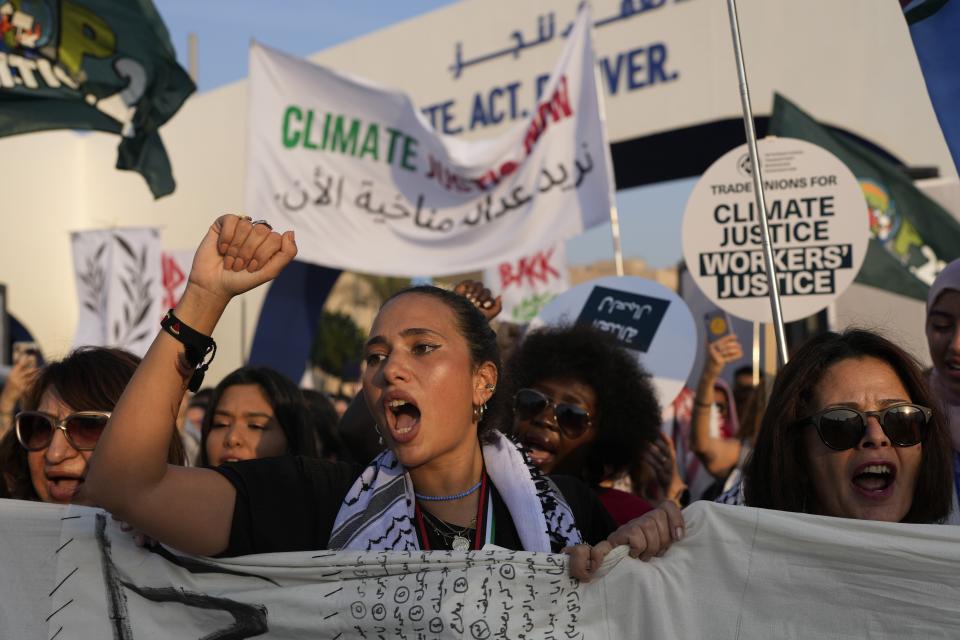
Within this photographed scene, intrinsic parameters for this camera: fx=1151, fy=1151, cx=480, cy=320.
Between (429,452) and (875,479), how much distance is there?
0.96 meters

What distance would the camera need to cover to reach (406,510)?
7.98ft

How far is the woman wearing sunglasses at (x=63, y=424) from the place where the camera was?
2.97 meters

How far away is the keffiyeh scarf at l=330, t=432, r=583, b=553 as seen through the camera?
2375 mm

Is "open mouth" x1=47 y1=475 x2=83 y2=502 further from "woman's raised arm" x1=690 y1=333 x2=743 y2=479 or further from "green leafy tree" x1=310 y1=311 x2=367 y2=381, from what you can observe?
"green leafy tree" x1=310 y1=311 x2=367 y2=381

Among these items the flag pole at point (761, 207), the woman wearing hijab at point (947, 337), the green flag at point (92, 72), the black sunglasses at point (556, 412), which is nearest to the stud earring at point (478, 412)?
the black sunglasses at point (556, 412)

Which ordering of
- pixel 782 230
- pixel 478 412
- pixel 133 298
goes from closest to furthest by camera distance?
pixel 478 412 < pixel 782 230 < pixel 133 298

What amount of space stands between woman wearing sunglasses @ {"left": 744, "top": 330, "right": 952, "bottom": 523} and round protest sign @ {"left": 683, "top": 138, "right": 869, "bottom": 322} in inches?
81.9

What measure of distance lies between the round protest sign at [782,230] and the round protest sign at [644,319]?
0.63ft

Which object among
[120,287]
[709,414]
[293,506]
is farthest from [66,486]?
[120,287]

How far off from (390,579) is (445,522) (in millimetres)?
247

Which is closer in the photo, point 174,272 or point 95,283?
point 95,283

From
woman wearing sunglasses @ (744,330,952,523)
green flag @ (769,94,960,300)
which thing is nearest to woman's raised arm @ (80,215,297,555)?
woman wearing sunglasses @ (744,330,952,523)

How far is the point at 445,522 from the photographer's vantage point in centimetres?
250

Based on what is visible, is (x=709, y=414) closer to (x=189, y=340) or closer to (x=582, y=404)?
(x=582, y=404)
